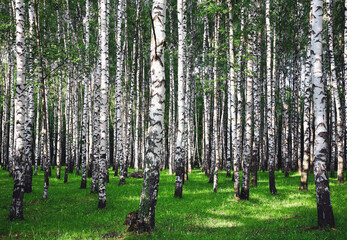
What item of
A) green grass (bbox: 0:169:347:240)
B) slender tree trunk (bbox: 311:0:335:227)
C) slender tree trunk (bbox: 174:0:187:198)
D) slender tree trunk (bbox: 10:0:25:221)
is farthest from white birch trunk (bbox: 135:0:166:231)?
slender tree trunk (bbox: 174:0:187:198)

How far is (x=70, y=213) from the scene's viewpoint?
884cm

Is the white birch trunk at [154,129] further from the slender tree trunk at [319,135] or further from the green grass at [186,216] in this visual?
the slender tree trunk at [319,135]

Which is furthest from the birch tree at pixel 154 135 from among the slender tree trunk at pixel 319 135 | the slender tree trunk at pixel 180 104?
the slender tree trunk at pixel 180 104

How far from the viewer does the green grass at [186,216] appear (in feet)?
20.3

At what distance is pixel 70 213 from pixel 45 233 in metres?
2.36

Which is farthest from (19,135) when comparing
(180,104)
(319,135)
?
(319,135)

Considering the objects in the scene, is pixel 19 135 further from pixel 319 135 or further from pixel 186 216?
pixel 319 135

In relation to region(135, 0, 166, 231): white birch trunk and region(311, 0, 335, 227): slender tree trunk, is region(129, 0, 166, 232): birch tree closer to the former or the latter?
region(135, 0, 166, 231): white birch trunk

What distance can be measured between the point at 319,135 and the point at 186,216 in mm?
4576

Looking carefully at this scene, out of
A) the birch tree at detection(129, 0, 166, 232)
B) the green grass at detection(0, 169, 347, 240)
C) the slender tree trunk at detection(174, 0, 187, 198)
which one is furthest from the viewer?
the slender tree trunk at detection(174, 0, 187, 198)

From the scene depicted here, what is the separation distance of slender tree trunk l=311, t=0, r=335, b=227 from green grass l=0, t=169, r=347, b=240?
0.49 meters

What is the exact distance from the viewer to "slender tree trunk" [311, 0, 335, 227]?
6.46 meters

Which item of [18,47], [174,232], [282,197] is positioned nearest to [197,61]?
[282,197]

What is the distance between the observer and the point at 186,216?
26.8 ft
